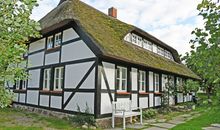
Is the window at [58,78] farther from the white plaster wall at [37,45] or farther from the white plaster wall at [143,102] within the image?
the white plaster wall at [143,102]

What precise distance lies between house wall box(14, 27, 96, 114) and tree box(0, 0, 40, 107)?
6.03 metres

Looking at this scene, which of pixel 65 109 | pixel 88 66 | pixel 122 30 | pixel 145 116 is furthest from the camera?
pixel 122 30

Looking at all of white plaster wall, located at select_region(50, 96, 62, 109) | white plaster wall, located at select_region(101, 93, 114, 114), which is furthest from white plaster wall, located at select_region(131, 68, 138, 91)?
white plaster wall, located at select_region(50, 96, 62, 109)

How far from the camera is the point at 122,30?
13.8 metres

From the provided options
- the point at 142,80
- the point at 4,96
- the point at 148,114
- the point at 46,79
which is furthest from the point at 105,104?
the point at 4,96

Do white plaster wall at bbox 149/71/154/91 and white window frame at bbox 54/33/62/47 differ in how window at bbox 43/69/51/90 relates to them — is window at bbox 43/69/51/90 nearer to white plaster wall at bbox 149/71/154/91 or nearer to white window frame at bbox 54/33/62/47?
white window frame at bbox 54/33/62/47

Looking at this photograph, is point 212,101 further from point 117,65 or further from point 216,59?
point 117,65

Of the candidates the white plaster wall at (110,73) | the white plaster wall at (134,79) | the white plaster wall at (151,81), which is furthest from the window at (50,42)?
the white plaster wall at (151,81)

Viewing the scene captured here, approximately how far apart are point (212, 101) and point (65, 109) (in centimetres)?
924

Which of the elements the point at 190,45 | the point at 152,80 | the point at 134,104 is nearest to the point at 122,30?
the point at 152,80

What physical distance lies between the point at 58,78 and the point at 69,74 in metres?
1.28

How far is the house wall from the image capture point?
9688 mm

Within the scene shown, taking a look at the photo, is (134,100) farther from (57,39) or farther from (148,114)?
(57,39)

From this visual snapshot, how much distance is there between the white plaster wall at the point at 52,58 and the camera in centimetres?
1195
